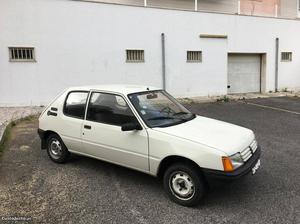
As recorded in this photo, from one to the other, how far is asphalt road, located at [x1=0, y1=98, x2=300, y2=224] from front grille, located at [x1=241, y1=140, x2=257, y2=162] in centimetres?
41

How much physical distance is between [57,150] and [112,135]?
1.53 metres

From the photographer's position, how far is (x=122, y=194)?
4062 millimetres

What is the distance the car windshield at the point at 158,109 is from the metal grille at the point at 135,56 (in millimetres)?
8226

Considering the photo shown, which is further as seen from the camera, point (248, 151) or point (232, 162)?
point (248, 151)

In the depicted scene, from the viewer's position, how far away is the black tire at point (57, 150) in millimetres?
5190

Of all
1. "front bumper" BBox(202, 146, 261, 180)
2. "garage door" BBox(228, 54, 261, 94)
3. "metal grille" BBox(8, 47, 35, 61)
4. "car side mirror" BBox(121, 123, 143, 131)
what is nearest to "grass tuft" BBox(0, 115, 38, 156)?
"metal grille" BBox(8, 47, 35, 61)

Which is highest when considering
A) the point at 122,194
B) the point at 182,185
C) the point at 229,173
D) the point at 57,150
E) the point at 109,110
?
the point at 109,110

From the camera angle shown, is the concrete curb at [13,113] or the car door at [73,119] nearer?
the car door at [73,119]

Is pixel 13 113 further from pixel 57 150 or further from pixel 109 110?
pixel 109 110

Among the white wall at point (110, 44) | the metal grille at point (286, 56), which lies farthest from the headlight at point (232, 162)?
the metal grille at point (286, 56)

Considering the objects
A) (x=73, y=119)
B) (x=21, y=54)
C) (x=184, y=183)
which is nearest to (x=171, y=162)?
(x=184, y=183)

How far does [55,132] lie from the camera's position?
17.2ft

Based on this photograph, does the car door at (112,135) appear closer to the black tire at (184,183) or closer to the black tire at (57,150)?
the black tire at (184,183)

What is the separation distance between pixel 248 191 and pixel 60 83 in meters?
9.35
